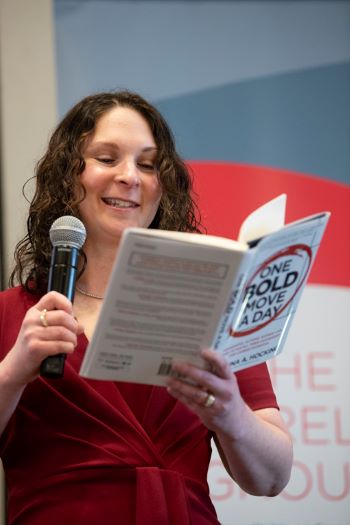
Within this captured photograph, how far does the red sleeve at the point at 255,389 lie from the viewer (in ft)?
5.53

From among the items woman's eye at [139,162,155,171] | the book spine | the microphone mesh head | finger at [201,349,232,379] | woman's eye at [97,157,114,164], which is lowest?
finger at [201,349,232,379]

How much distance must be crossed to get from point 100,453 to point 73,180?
1.92 ft

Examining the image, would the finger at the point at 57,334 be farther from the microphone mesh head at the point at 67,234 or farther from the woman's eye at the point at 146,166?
the woman's eye at the point at 146,166

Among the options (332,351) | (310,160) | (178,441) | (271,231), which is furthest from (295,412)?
(271,231)

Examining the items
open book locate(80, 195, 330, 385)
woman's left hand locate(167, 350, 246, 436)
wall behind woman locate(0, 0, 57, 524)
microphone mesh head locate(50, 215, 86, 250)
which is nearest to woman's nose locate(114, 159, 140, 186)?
microphone mesh head locate(50, 215, 86, 250)

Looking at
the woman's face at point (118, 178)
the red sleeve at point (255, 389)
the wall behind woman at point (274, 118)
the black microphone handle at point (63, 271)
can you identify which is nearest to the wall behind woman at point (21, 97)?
the wall behind woman at point (274, 118)

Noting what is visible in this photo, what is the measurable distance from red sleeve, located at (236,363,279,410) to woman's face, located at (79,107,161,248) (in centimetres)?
38

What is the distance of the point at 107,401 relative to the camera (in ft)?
5.24

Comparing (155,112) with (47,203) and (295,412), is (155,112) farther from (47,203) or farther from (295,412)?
(295,412)

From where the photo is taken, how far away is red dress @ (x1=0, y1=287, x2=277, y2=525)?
153cm

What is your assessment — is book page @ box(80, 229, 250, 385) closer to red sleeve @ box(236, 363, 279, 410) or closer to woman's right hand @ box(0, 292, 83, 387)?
woman's right hand @ box(0, 292, 83, 387)

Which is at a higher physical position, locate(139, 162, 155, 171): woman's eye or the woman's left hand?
locate(139, 162, 155, 171): woman's eye

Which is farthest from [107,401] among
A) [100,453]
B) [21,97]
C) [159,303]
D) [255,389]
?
[21,97]

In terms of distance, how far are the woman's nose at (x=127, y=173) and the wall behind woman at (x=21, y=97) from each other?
3.60 feet
